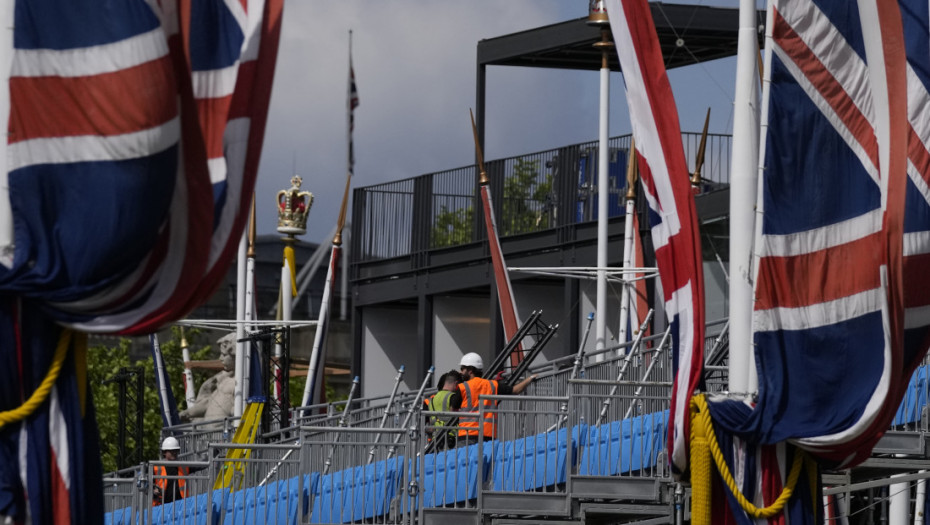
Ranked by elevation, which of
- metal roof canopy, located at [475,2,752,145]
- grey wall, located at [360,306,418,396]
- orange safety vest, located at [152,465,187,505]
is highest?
metal roof canopy, located at [475,2,752,145]

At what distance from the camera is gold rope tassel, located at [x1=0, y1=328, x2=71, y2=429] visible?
855cm

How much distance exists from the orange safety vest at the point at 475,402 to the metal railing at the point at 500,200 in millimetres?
14968

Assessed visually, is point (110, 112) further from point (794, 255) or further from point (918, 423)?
point (918, 423)

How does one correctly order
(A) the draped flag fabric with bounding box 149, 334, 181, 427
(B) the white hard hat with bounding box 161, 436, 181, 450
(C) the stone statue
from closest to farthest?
(B) the white hard hat with bounding box 161, 436, 181, 450 < (A) the draped flag fabric with bounding box 149, 334, 181, 427 < (C) the stone statue

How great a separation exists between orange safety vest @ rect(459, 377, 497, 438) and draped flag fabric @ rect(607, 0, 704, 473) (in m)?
5.55

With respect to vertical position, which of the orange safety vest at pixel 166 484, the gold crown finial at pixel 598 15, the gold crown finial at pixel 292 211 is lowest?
the orange safety vest at pixel 166 484

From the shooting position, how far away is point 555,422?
60.5ft

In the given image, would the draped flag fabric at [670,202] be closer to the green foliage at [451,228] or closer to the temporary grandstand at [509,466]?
the temporary grandstand at [509,466]

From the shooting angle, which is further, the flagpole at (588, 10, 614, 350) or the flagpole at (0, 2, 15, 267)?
the flagpole at (588, 10, 614, 350)

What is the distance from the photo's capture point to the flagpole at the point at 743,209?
13.0 m

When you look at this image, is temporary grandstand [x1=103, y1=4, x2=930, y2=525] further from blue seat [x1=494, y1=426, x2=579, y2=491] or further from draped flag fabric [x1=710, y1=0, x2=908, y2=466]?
draped flag fabric [x1=710, y1=0, x2=908, y2=466]

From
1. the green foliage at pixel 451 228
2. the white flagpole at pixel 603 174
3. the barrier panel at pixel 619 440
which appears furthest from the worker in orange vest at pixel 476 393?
the green foliage at pixel 451 228

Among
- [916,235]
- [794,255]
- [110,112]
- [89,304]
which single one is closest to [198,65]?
[110,112]

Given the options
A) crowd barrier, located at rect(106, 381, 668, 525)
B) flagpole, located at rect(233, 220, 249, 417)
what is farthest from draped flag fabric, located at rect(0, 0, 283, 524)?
flagpole, located at rect(233, 220, 249, 417)
